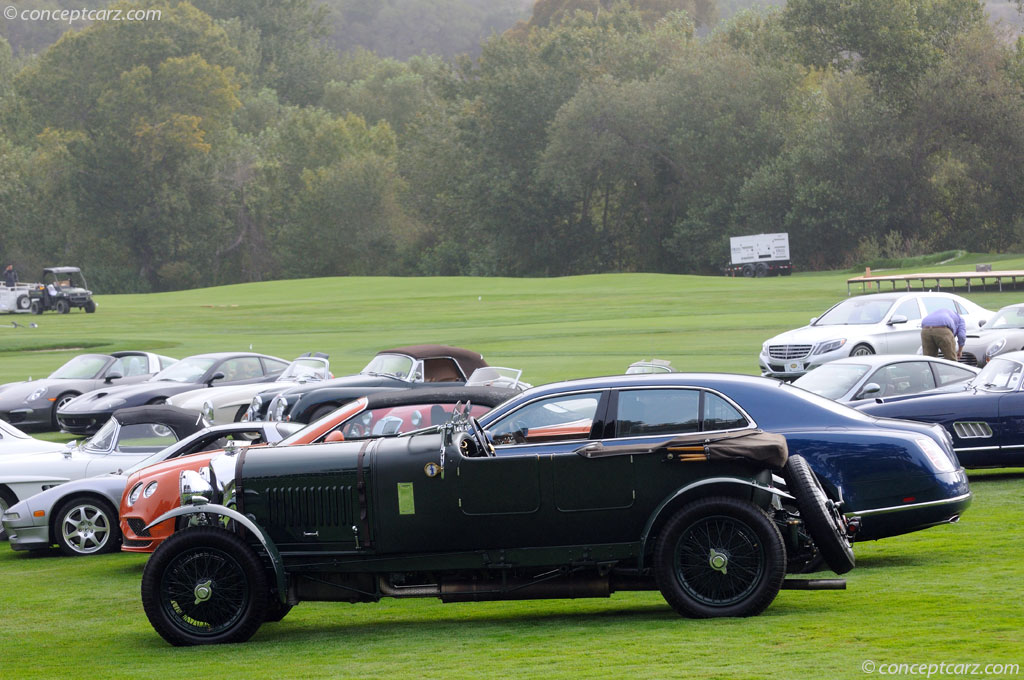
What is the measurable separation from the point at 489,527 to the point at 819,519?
7.01 ft

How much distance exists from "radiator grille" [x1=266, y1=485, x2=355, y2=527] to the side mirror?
8.63m

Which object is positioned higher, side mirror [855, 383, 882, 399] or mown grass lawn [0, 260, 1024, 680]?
side mirror [855, 383, 882, 399]

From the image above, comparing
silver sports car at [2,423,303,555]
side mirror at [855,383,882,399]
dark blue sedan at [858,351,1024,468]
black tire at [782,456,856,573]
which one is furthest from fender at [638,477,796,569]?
side mirror at [855,383,882,399]

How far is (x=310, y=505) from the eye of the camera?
8188mm

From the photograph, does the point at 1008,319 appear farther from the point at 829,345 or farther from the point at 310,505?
the point at 310,505

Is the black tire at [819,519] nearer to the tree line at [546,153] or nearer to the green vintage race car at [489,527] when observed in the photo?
the green vintage race car at [489,527]

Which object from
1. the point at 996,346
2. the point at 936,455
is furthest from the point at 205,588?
the point at 996,346

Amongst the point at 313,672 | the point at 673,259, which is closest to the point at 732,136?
the point at 673,259

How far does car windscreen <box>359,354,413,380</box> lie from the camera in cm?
1953

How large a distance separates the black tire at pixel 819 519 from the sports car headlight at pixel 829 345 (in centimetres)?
1565

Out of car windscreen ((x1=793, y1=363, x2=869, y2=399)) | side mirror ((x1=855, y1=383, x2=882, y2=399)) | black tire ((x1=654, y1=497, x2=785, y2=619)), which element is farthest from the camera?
car windscreen ((x1=793, y1=363, x2=869, y2=399))

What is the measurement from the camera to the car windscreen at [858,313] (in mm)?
24500

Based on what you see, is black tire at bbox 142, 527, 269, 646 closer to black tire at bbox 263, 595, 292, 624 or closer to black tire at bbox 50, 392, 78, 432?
black tire at bbox 263, 595, 292, 624

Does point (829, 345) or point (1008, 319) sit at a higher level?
point (1008, 319)
